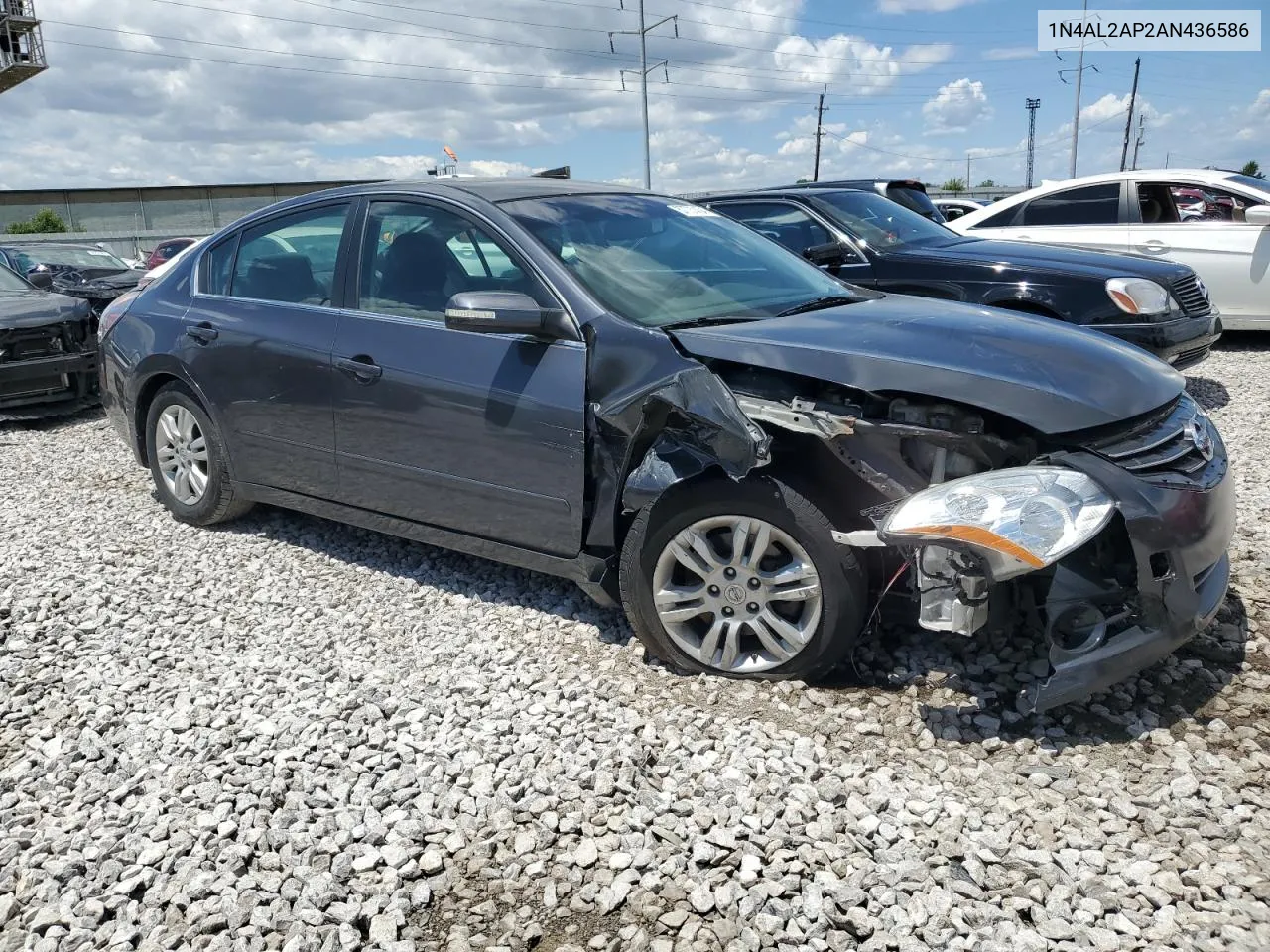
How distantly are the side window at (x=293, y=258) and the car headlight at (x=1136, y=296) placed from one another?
5143 millimetres

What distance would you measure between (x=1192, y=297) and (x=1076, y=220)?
2.83 meters

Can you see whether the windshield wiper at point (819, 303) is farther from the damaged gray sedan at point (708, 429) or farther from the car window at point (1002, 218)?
the car window at point (1002, 218)

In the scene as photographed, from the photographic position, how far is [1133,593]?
2.93 meters

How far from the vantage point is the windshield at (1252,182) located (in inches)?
370

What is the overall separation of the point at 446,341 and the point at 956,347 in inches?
76.6

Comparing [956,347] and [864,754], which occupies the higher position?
[956,347]

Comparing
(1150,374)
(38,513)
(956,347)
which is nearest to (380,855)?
(956,347)

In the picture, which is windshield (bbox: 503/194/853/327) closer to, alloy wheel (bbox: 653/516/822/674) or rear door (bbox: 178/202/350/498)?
alloy wheel (bbox: 653/516/822/674)

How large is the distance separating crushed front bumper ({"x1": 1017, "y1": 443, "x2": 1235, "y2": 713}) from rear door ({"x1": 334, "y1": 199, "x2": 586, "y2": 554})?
1.66 meters

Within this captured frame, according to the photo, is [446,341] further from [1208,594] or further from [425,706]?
[1208,594]

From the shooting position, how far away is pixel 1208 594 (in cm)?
303

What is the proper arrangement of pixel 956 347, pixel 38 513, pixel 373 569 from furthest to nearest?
pixel 38 513 < pixel 373 569 < pixel 956 347

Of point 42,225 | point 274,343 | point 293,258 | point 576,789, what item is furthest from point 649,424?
point 42,225

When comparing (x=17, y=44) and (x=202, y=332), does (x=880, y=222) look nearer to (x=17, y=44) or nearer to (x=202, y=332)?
(x=202, y=332)
